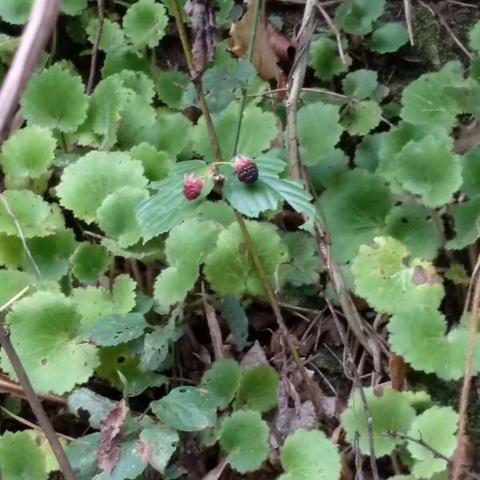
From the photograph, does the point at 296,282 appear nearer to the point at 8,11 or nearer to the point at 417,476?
the point at 417,476

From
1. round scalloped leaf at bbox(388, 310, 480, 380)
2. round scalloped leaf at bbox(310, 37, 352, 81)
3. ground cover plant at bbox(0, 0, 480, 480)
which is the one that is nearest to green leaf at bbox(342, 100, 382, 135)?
ground cover plant at bbox(0, 0, 480, 480)

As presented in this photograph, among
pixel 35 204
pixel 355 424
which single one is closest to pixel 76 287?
pixel 35 204

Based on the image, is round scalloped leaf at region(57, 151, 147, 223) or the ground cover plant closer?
the ground cover plant

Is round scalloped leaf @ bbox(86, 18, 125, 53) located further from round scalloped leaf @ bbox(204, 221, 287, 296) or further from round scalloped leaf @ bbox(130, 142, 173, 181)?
round scalloped leaf @ bbox(204, 221, 287, 296)

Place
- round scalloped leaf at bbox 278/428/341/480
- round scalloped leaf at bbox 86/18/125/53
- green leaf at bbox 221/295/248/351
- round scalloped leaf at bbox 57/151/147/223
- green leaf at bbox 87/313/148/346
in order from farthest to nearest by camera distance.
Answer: round scalloped leaf at bbox 86/18/125/53
round scalloped leaf at bbox 57/151/147/223
green leaf at bbox 221/295/248/351
green leaf at bbox 87/313/148/346
round scalloped leaf at bbox 278/428/341/480

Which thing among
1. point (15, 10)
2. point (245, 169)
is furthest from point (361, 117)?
point (15, 10)

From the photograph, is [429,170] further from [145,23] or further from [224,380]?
[145,23]

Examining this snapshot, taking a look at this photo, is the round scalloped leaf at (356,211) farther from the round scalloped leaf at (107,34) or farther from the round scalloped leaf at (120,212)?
the round scalloped leaf at (107,34)
